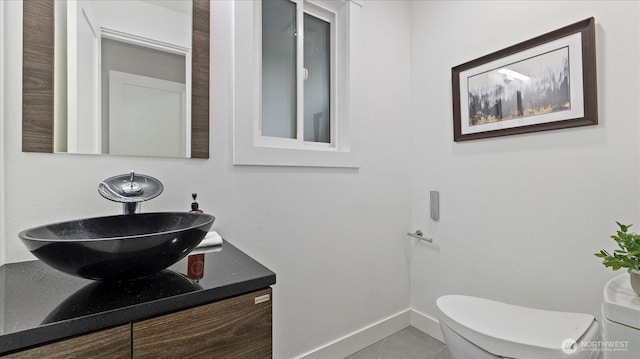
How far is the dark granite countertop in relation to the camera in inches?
21.6

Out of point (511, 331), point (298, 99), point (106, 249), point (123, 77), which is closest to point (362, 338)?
point (511, 331)

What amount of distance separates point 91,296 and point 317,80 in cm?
156

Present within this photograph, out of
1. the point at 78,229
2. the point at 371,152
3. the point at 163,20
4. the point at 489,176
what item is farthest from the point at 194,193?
the point at 489,176

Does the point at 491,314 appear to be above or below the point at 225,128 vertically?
below

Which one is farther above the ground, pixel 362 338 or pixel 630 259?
pixel 630 259

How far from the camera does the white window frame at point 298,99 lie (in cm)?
136

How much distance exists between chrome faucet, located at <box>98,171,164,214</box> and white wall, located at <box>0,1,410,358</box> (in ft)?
0.33

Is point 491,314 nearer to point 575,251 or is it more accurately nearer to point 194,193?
point 575,251

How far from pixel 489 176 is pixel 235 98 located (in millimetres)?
1489

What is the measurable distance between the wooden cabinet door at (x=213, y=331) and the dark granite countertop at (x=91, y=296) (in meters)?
0.02

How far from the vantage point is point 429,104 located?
199 centimetres

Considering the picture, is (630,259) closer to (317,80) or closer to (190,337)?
(190,337)

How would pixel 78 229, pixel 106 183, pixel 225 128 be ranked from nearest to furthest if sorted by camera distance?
1. pixel 78 229
2. pixel 106 183
3. pixel 225 128

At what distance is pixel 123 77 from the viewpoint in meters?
1.14
